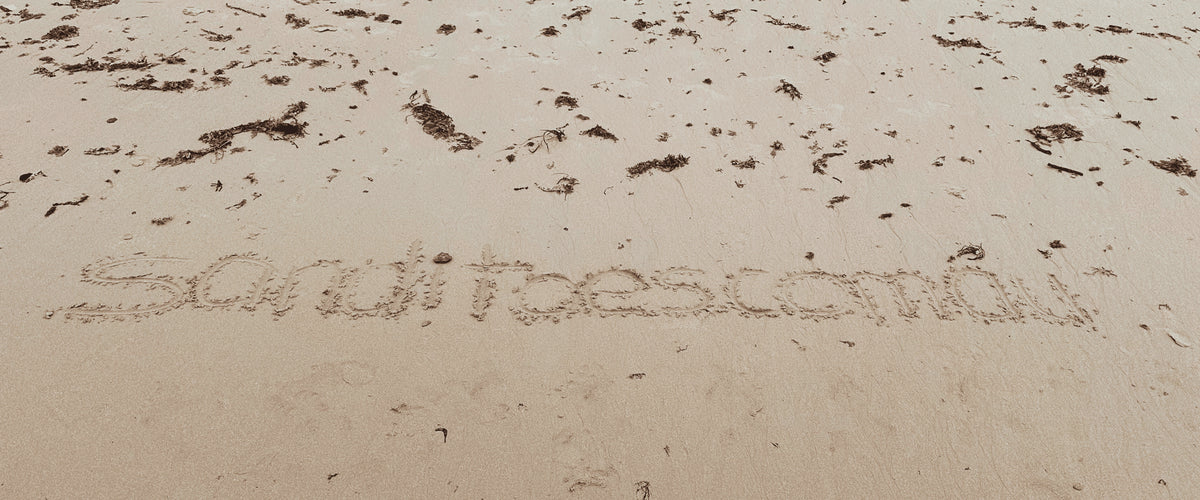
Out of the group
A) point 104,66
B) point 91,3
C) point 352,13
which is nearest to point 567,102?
point 352,13

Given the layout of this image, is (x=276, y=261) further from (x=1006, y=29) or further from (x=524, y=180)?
(x=1006, y=29)

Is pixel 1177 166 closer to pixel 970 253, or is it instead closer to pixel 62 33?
pixel 970 253

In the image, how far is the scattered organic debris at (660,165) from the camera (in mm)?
3941

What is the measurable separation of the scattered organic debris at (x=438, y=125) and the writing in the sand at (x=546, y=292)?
106cm

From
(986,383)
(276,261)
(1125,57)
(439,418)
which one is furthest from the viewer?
(1125,57)

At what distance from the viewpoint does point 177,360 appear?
2.81 metres

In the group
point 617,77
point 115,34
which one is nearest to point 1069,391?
point 617,77

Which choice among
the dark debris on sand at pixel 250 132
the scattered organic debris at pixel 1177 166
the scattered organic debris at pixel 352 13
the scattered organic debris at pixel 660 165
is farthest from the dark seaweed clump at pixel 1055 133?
the scattered organic debris at pixel 352 13

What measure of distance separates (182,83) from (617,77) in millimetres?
3226

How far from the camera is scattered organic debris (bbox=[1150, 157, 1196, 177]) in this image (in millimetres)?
3900

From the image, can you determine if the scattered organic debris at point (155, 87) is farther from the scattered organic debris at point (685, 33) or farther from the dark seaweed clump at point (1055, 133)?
the dark seaweed clump at point (1055, 133)

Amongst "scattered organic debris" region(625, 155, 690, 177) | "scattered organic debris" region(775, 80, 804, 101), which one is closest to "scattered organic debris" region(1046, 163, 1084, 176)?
"scattered organic debris" region(775, 80, 804, 101)

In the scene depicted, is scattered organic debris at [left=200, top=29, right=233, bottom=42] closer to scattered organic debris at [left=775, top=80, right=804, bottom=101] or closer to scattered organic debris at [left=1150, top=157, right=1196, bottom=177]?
scattered organic debris at [left=775, top=80, right=804, bottom=101]

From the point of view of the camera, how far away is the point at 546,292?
320 centimetres
